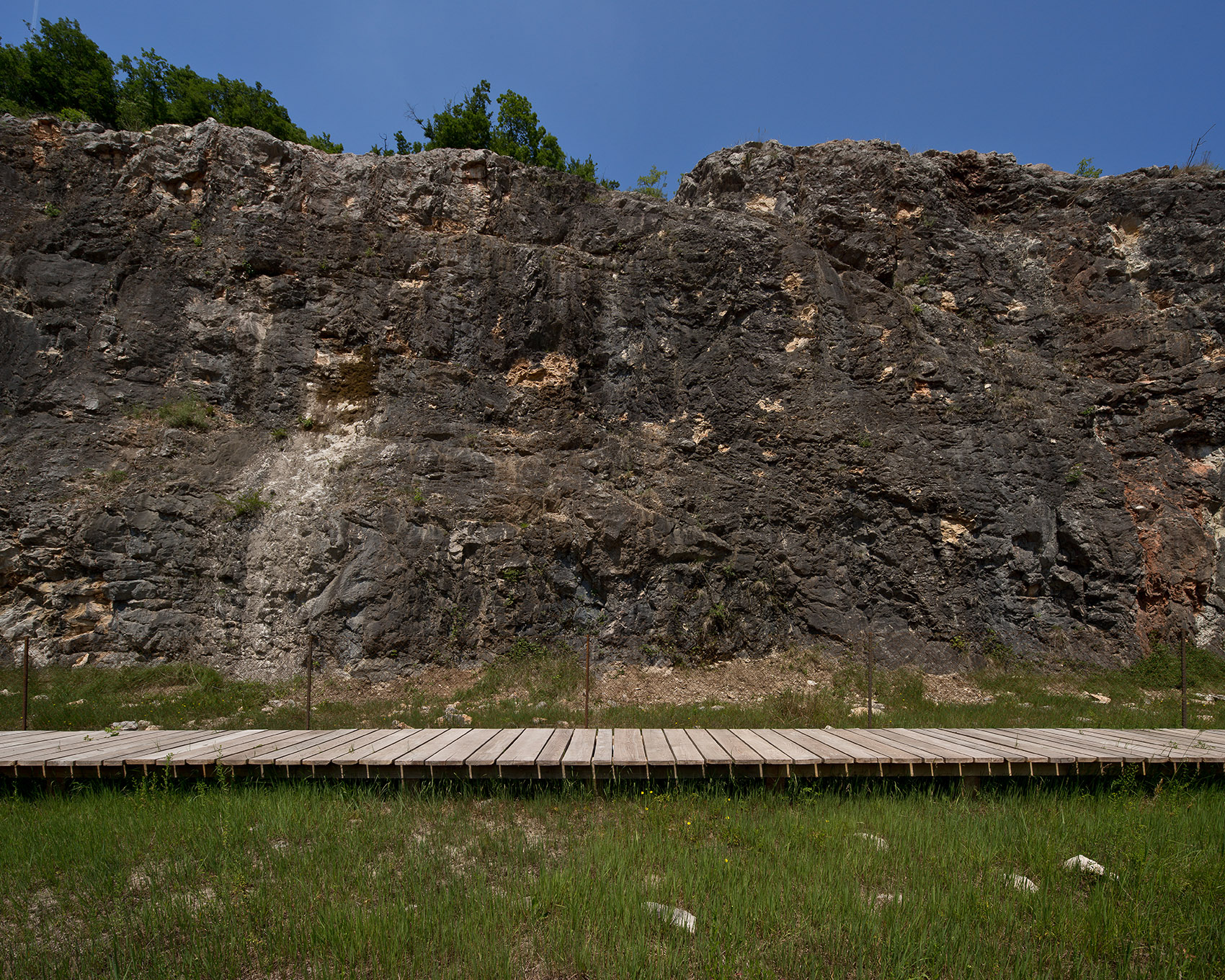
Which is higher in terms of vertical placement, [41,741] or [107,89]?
[107,89]

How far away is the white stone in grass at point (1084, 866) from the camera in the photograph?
4207mm

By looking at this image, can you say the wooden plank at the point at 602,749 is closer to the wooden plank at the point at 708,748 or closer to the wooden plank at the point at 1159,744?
the wooden plank at the point at 708,748

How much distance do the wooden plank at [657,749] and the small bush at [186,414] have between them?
37.0 feet

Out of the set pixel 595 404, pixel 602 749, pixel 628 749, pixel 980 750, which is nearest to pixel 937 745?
pixel 980 750

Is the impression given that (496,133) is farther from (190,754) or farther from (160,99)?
(190,754)

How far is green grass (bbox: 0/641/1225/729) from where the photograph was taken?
8.88m

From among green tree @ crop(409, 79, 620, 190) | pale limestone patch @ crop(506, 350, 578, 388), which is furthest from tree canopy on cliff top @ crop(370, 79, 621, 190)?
pale limestone patch @ crop(506, 350, 578, 388)

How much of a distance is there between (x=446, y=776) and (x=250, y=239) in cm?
1311

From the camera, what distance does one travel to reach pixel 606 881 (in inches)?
157

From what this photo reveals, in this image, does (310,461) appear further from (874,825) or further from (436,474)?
(874,825)

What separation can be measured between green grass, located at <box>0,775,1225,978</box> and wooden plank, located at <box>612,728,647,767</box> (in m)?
0.30

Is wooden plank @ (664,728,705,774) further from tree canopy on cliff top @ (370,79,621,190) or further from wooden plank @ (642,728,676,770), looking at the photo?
tree canopy on cliff top @ (370,79,621,190)

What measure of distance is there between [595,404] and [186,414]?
8.24 metres

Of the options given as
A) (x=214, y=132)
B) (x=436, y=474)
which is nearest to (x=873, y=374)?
(x=436, y=474)
